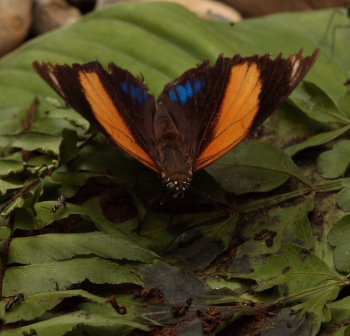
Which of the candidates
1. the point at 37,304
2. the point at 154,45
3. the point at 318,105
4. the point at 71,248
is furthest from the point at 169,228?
the point at 154,45

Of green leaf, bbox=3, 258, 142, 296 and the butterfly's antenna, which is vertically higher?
the butterfly's antenna

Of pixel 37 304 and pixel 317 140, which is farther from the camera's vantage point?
pixel 317 140

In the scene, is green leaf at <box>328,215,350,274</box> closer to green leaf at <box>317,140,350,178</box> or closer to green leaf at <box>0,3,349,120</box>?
green leaf at <box>317,140,350,178</box>

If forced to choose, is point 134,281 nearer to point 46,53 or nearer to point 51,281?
point 51,281

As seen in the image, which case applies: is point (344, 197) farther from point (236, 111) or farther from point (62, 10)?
point (62, 10)

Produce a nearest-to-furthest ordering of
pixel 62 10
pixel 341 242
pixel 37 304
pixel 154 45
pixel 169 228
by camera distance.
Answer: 1. pixel 37 304
2. pixel 341 242
3. pixel 169 228
4. pixel 154 45
5. pixel 62 10

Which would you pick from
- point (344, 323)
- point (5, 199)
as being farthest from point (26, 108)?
point (344, 323)

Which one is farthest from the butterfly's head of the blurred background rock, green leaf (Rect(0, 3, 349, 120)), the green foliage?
the blurred background rock

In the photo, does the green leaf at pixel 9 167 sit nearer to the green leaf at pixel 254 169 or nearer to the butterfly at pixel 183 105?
the butterfly at pixel 183 105
